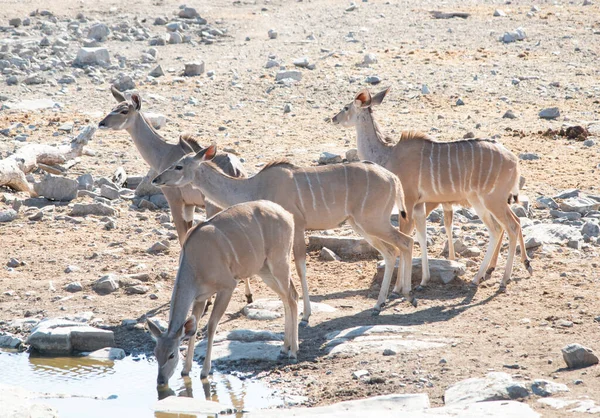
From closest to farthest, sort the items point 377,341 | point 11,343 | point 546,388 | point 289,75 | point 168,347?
point 546,388, point 168,347, point 377,341, point 11,343, point 289,75

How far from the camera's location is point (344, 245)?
10.5 metres

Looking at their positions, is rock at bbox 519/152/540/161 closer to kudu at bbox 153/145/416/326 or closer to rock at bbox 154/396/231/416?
kudu at bbox 153/145/416/326

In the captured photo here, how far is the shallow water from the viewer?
7.19 m

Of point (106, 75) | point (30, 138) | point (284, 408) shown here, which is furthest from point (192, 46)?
point (284, 408)

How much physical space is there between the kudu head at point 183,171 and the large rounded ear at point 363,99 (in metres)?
2.22

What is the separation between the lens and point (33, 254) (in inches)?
413

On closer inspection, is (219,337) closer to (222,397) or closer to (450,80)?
(222,397)

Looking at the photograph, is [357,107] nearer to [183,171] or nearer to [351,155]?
[351,155]

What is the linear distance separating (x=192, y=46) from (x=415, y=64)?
15.5 feet

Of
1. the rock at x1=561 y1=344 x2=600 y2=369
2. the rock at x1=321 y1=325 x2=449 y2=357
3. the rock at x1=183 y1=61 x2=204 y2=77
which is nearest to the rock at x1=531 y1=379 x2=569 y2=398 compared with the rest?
the rock at x1=561 y1=344 x2=600 y2=369

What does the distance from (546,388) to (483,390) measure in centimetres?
39

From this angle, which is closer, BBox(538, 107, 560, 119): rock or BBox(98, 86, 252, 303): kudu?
BBox(98, 86, 252, 303): kudu

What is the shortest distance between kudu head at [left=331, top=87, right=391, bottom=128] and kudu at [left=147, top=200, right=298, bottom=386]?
9.39ft

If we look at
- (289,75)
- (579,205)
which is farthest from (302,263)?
(289,75)
